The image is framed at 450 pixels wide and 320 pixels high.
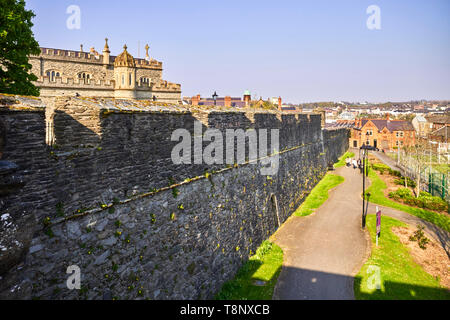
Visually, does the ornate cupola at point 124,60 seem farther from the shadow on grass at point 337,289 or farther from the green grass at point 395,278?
the shadow on grass at point 337,289

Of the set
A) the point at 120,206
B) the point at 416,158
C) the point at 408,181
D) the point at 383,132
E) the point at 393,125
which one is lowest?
the point at 408,181

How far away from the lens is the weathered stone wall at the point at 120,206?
5.08 m

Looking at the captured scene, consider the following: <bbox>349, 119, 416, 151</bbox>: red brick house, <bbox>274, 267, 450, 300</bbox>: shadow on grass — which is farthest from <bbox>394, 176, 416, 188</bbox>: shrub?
<bbox>349, 119, 416, 151</bbox>: red brick house

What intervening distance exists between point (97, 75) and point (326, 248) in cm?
4382

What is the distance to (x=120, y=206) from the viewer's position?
21.9ft

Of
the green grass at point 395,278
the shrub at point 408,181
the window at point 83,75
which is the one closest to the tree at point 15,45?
the green grass at point 395,278

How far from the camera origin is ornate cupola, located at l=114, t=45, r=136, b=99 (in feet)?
136

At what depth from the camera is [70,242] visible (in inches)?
222

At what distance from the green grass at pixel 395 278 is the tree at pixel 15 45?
1534cm

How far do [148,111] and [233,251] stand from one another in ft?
21.2

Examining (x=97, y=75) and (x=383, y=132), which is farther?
(x=383, y=132)

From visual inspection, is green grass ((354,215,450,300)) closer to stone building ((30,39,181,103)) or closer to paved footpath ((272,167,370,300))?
paved footpath ((272,167,370,300))

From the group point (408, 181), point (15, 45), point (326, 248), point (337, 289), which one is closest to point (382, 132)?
point (408, 181)

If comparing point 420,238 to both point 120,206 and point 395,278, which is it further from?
point 120,206
